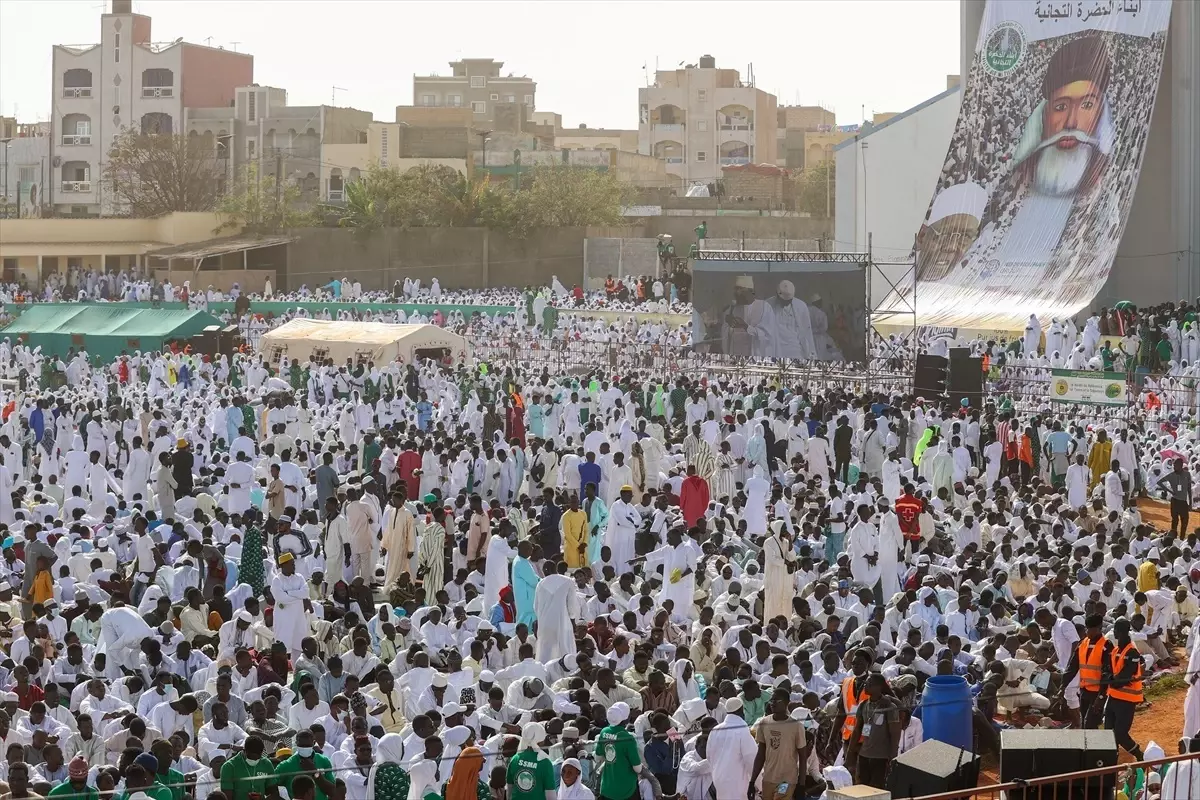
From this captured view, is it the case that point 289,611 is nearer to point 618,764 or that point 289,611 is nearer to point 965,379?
point 618,764

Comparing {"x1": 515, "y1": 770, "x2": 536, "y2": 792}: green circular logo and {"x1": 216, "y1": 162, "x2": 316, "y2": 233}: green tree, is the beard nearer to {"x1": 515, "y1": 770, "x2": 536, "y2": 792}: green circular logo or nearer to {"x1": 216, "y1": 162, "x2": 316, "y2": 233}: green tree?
{"x1": 216, "y1": 162, "x2": 316, "y2": 233}: green tree

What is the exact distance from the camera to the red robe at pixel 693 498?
14133 mm

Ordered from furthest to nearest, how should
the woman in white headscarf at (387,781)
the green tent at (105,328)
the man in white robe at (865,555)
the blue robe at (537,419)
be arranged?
1. the green tent at (105,328)
2. the blue robe at (537,419)
3. the man in white robe at (865,555)
4. the woman in white headscarf at (387,781)

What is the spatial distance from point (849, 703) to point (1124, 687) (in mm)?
1512

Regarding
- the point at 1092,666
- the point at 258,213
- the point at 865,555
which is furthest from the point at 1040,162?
the point at 258,213

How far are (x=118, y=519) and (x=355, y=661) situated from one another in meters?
4.48

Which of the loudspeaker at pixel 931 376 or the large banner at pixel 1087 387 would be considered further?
the loudspeaker at pixel 931 376

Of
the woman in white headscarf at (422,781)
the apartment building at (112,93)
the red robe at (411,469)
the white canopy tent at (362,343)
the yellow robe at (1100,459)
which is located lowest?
the woman in white headscarf at (422,781)

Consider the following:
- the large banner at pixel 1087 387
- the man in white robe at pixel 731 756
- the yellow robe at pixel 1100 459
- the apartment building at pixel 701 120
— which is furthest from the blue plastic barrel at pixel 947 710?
the apartment building at pixel 701 120

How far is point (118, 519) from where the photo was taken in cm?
1324

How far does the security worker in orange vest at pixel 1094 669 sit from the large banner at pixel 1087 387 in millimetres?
10146

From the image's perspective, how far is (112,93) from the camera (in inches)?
2088

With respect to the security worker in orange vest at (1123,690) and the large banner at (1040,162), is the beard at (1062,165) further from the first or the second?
the security worker in orange vest at (1123,690)

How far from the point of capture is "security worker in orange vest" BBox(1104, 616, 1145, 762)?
8.69 m
